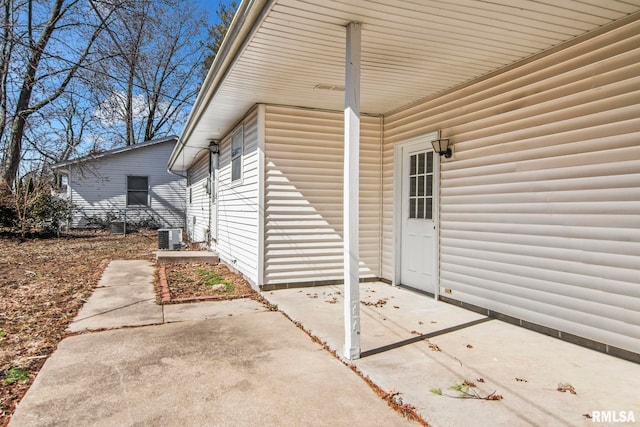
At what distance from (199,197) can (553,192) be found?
10.1 meters

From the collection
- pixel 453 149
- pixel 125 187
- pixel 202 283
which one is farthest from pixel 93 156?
pixel 453 149

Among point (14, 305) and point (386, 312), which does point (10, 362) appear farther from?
point (386, 312)

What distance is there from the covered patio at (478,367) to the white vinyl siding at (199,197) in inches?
259

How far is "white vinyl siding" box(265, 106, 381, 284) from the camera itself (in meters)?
5.31

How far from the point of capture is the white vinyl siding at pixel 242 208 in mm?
5465

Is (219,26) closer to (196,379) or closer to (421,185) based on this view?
(421,185)

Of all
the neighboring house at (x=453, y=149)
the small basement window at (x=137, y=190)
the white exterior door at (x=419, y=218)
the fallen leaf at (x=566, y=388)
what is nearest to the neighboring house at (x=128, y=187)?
the small basement window at (x=137, y=190)

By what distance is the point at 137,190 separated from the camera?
16391mm

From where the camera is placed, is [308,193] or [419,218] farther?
[308,193]

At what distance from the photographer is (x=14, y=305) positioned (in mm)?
4469

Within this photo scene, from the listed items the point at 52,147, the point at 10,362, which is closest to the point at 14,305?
the point at 10,362

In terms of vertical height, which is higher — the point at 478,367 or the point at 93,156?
the point at 93,156

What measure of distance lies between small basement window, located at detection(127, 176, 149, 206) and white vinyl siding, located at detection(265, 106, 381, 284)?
42.6 ft

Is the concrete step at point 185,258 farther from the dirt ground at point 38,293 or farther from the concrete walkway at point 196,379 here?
the concrete walkway at point 196,379
